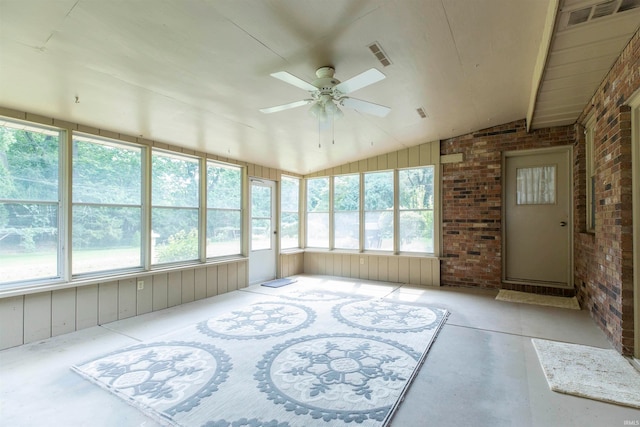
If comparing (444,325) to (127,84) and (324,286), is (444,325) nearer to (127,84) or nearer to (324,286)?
(324,286)

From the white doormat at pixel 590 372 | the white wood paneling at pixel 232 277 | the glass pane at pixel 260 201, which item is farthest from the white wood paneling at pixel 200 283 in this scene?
the white doormat at pixel 590 372

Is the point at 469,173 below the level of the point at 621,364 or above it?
above

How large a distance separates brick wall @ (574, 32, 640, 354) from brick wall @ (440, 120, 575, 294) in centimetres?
157

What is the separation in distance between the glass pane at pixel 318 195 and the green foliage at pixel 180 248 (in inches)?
117

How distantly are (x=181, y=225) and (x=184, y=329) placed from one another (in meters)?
1.85

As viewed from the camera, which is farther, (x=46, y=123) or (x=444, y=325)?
(x=444, y=325)

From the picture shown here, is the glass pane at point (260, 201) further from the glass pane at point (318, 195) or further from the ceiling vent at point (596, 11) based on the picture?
the ceiling vent at point (596, 11)

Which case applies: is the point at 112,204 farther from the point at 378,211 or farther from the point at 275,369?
the point at 378,211

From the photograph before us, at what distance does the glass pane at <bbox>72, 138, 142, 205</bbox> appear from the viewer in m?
3.79

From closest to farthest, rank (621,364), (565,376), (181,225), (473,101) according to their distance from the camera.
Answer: (565,376), (621,364), (473,101), (181,225)

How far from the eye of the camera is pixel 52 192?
139 inches

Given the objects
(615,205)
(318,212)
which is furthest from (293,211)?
(615,205)

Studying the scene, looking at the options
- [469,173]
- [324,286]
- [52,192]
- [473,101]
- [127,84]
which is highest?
[473,101]

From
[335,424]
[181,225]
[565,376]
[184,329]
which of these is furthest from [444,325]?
[181,225]
